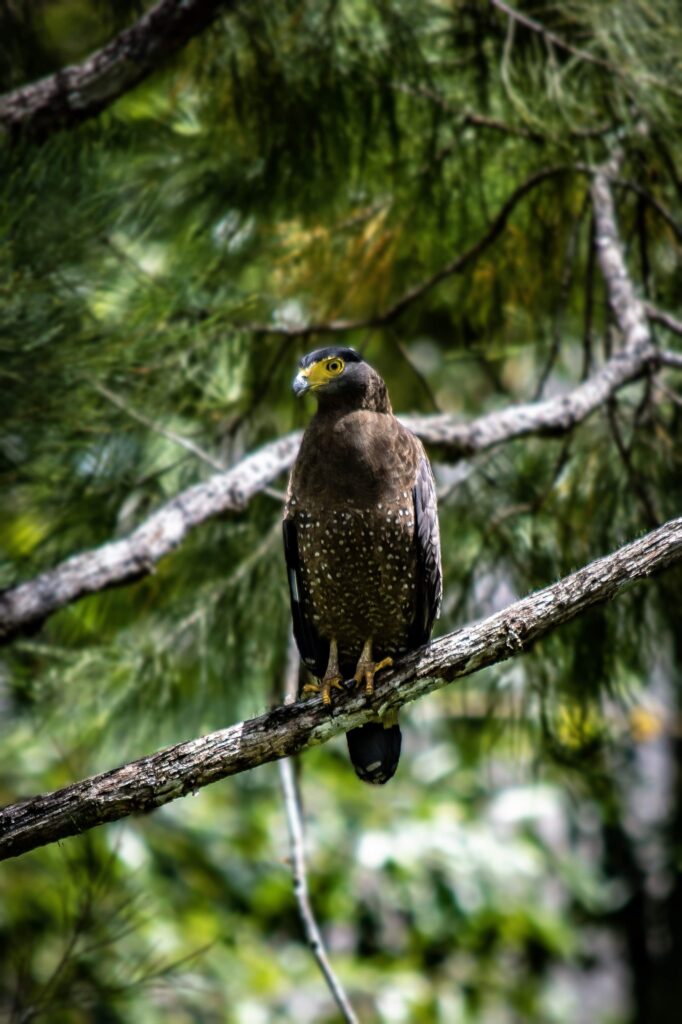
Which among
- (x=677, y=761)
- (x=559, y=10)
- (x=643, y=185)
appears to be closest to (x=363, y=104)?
(x=559, y=10)

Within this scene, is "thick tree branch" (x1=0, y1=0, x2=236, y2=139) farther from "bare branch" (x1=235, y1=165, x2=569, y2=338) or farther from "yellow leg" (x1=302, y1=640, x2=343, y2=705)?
"yellow leg" (x1=302, y1=640, x2=343, y2=705)

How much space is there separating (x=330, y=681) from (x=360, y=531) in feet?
1.06

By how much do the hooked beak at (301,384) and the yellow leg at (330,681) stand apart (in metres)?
0.57

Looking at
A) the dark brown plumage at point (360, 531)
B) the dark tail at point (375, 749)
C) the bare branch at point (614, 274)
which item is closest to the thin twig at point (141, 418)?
the dark brown plumage at point (360, 531)

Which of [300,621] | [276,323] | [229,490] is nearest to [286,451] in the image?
[229,490]

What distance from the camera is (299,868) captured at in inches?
94.7

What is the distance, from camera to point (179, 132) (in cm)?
357

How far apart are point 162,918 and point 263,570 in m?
1.76

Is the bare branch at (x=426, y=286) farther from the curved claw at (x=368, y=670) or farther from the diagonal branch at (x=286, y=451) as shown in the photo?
the curved claw at (x=368, y=670)

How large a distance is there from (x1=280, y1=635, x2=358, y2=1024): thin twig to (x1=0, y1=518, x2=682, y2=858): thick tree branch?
26cm

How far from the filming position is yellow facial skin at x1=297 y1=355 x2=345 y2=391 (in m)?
2.61

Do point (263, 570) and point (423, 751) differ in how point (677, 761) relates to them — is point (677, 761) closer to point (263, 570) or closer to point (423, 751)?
point (423, 751)

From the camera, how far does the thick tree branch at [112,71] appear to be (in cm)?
287

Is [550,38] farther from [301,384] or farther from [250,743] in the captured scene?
[250,743]
